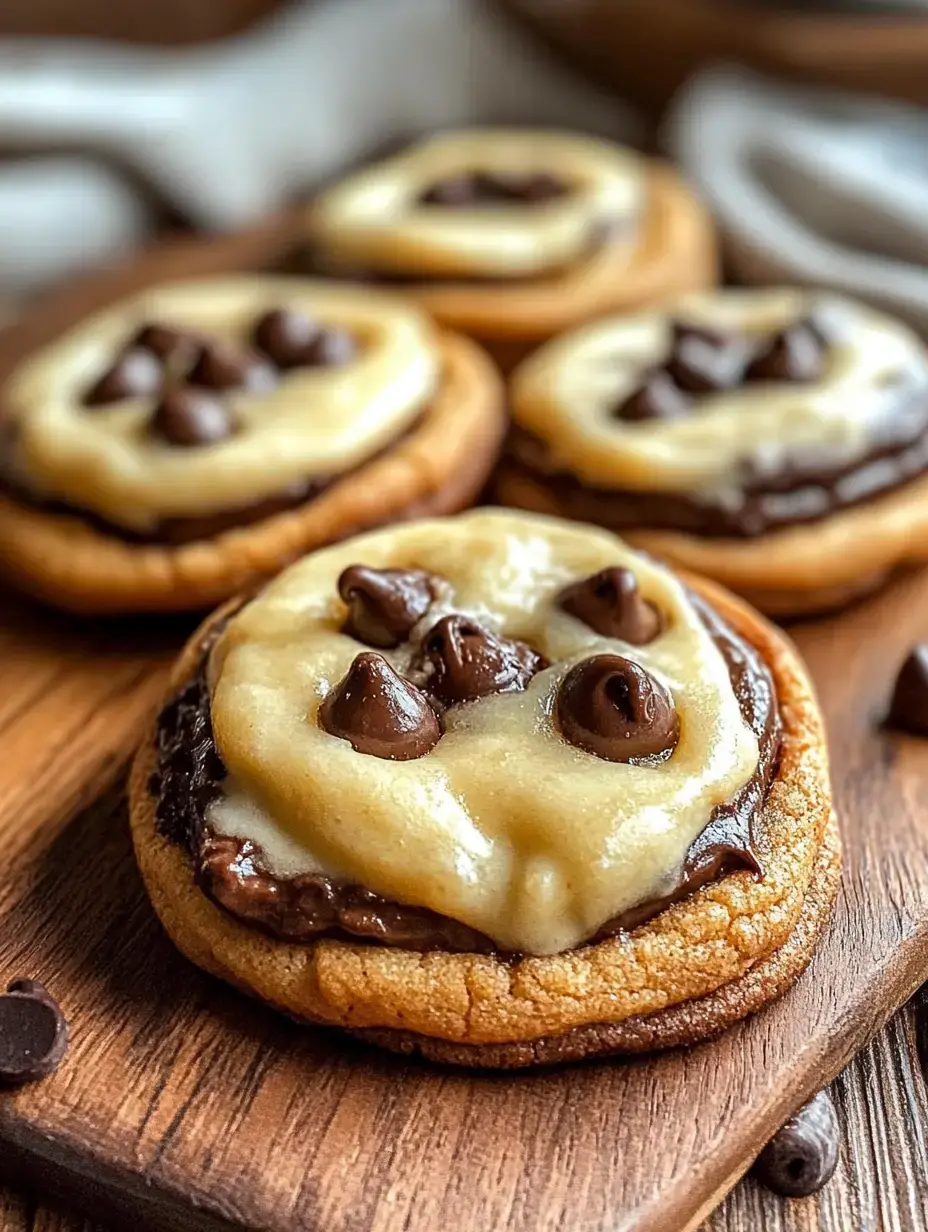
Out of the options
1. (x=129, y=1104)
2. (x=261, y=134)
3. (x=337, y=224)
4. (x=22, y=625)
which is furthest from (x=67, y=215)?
(x=129, y=1104)

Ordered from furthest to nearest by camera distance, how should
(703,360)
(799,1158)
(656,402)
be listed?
(703,360)
(656,402)
(799,1158)

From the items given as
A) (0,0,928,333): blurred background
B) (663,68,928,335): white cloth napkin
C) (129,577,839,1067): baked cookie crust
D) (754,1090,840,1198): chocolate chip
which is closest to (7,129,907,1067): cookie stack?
(129,577,839,1067): baked cookie crust

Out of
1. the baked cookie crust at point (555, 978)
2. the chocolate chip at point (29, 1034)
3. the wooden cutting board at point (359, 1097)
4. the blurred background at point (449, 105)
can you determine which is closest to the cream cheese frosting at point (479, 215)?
the blurred background at point (449, 105)

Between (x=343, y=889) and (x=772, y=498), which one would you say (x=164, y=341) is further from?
(x=343, y=889)

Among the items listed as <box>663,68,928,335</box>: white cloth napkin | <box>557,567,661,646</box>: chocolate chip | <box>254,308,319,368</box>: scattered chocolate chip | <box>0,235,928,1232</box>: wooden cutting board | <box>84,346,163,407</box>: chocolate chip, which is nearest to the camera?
<box>0,235,928,1232</box>: wooden cutting board

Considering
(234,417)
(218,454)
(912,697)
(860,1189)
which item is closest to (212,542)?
(218,454)

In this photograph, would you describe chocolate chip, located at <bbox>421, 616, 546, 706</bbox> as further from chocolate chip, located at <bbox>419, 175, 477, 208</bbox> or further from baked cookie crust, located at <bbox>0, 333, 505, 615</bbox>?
chocolate chip, located at <bbox>419, 175, 477, 208</bbox>
